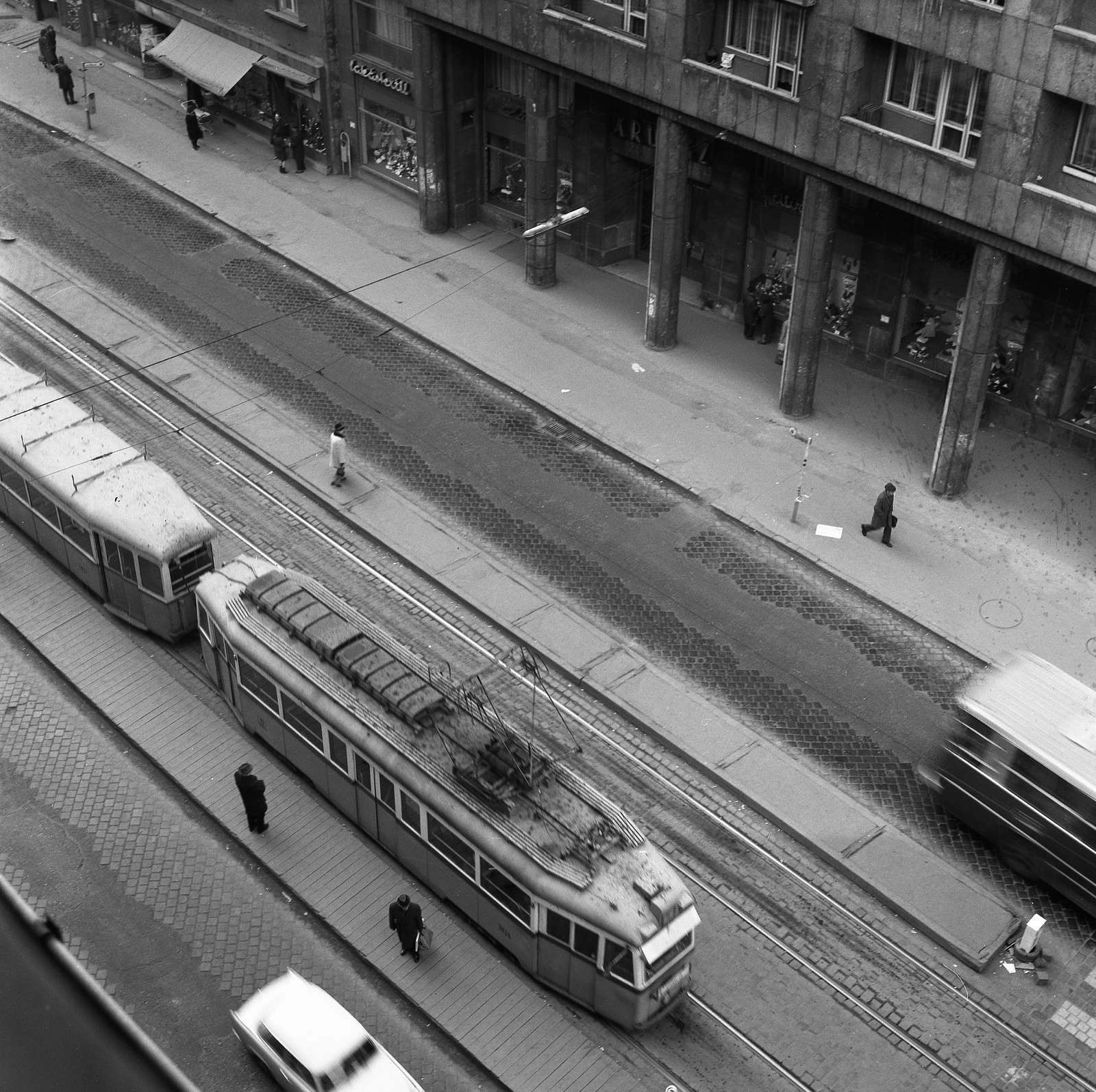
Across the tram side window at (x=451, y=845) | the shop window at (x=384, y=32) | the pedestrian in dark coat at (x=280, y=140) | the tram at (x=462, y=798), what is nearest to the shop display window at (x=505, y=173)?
the shop window at (x=384, y=32)

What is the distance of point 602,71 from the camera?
35031mm

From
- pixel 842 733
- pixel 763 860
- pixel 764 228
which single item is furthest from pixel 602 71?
pixel 763 860

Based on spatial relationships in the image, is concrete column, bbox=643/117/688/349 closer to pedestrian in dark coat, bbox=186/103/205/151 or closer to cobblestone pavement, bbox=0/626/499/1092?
pedestrian in dark coat, bbox=186/103/205/151

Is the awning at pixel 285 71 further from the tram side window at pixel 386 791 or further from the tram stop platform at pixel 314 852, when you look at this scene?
the tram side window at pixel 386 791

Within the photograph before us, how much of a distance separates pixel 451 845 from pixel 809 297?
16896mm

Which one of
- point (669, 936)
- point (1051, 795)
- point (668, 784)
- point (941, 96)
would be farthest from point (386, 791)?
point (941, 96)

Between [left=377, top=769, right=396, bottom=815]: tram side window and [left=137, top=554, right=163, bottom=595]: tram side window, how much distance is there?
6.66 m

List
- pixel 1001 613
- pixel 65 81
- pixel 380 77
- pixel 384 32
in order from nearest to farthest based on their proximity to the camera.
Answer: pixel 1001 613 < pixel 384 32 < pixel 380 77 < pixel 65 81

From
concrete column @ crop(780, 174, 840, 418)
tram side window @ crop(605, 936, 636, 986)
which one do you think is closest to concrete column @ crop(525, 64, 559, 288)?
concrete column @ crop(780, 174, 840, 418)

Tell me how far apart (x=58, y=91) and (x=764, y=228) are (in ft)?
86.9

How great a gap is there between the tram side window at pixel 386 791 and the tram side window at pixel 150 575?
6.66 metres

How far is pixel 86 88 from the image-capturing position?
49.8 metres

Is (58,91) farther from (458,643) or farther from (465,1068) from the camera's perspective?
(465,1068)

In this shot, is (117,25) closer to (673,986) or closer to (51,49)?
(51,49)
